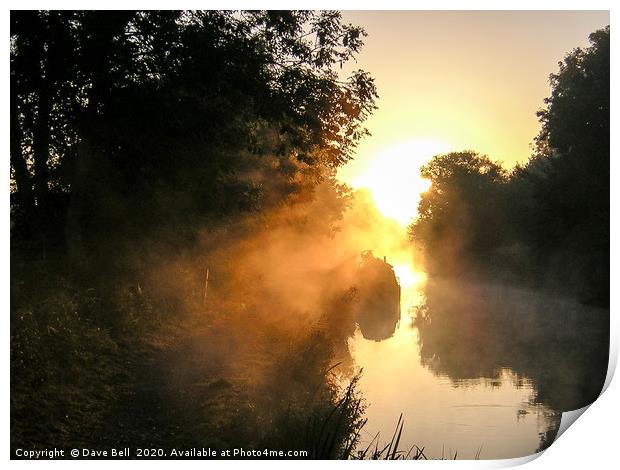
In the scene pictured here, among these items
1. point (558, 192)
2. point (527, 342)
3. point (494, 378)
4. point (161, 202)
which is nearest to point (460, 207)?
point (558, 192)

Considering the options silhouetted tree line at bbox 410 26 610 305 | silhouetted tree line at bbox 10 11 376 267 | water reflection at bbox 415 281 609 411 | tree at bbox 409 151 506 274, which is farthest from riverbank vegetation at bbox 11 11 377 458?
water reflection at bbox 415 281 609 411

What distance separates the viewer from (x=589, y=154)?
9.79 metres

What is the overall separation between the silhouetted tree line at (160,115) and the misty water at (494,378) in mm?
4412

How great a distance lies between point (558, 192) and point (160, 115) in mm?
7438

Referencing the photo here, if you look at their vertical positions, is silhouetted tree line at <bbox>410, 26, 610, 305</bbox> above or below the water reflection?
above

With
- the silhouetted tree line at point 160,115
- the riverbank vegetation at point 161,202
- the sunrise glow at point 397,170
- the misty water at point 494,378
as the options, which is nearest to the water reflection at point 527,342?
the misty water at point 494,378

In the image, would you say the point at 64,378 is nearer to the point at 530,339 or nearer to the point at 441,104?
the point at 441,104

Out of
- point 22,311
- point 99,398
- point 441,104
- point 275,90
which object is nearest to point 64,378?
point 99,398

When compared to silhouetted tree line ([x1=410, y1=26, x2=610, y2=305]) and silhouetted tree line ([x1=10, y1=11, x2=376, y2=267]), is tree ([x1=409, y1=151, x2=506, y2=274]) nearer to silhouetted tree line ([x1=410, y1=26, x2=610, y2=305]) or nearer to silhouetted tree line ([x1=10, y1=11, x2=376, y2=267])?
silhouetted tree line ([x1=410, y1=26, x2=610, y2=305])

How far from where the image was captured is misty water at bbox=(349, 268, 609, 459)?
8.84m

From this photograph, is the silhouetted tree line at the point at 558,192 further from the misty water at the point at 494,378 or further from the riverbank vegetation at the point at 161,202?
the riverbank vegetation at the point at 161,202

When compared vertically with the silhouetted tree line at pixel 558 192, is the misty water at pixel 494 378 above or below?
below

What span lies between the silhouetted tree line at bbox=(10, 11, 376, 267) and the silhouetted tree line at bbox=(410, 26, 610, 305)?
254 cm

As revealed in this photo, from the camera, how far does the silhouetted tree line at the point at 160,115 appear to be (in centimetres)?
859
